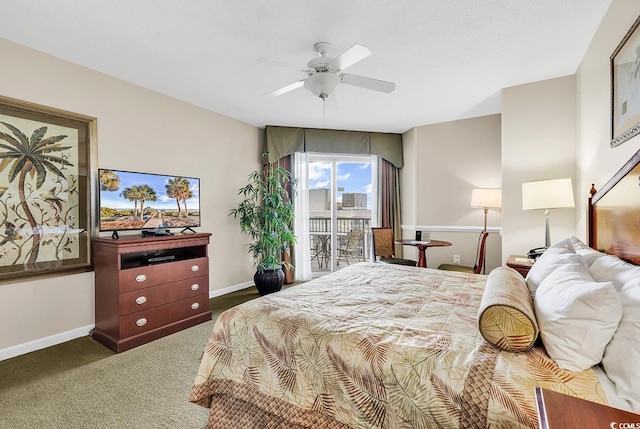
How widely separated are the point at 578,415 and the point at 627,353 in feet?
1.35

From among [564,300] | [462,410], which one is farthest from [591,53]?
[462,410]

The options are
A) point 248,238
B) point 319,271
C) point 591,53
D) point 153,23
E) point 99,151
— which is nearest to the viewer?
point 153,23

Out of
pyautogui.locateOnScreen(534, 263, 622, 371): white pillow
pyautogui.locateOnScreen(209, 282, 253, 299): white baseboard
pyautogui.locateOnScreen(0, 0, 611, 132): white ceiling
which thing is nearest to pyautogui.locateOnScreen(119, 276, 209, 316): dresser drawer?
pyautogui.locateOnScreen(209, 282, 253, 299): white baseboard

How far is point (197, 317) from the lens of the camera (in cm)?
333

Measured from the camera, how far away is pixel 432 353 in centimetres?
120

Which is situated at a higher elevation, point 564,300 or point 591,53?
point 591,53

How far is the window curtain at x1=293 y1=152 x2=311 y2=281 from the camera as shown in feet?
17.0

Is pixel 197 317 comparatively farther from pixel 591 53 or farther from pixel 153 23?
pixel 591 53

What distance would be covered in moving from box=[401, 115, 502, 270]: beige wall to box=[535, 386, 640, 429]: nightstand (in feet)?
13.4

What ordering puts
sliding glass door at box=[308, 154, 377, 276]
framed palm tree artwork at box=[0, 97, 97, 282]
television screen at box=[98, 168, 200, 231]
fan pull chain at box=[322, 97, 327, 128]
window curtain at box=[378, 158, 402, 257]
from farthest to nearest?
sliding glass door at box=[308, 154, 377, 276] < window curtain at box=[378, 158, 402, 257] < fan pull chain at box=[322, 97, 327, 128] < television screen at box=[98, 168, 200, 231] < framed palm tree artwork at box=[0, 97, 97, 282]

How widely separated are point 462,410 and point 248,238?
4.14 meters

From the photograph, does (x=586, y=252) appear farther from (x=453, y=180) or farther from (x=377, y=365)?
(x=453, y=180)

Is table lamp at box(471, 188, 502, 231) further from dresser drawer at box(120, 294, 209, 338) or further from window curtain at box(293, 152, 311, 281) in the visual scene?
dresser drawer at box(120, 294, 209, 338)
